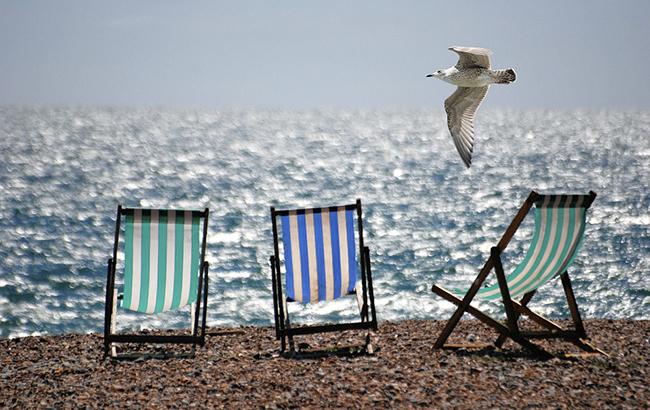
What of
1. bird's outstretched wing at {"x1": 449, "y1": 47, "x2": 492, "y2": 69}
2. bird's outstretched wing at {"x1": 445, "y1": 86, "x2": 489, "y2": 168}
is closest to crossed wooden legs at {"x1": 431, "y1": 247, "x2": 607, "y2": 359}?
bird's outstretched wing at {"x1": 449, "y1": 47, "x2": 492, "y2": 69}

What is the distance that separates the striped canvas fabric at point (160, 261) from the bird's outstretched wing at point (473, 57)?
2.59 meters

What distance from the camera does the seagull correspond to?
6805 mm

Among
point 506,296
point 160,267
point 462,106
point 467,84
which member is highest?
point 467,84

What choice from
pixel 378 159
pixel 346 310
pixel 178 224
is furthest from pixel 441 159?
pixel 178 224

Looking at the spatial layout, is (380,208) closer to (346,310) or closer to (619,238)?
(619,238)

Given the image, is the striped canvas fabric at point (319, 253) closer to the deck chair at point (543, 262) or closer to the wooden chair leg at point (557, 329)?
the deck chair at point (543, 262)

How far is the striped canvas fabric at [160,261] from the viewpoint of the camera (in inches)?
205

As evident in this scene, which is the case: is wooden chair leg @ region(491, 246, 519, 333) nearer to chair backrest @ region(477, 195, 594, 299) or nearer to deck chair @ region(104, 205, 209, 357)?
chair backrest @ region(477, 195, 594, 299)

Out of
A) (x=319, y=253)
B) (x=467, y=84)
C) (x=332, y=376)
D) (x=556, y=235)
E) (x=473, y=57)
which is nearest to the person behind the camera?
(x=332, y=376)

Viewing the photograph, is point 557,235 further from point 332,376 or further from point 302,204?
point 302,204

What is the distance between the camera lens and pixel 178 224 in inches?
205

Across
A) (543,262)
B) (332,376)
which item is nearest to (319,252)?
(332,376)

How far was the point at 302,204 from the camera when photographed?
93.9ft

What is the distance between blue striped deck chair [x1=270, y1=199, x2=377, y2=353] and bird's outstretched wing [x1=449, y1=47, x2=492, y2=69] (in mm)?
1987
